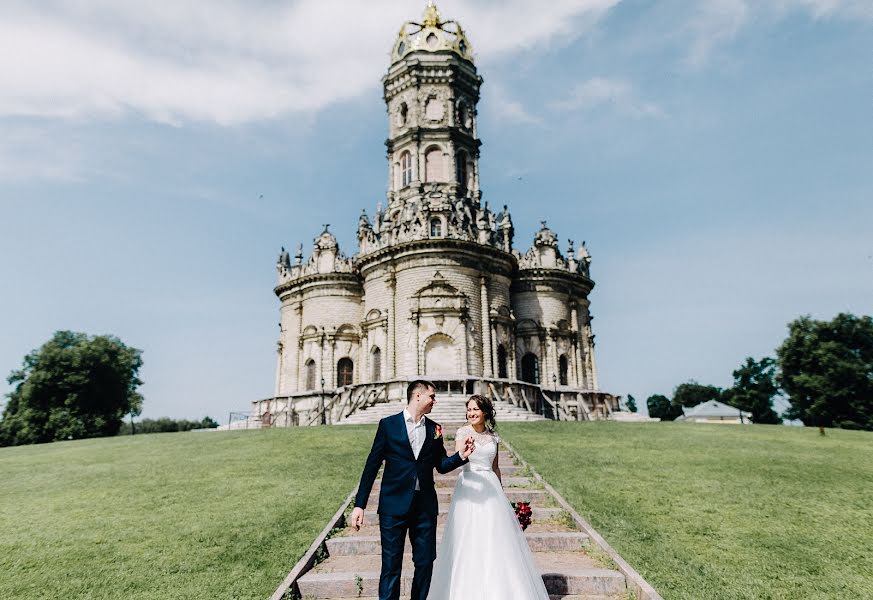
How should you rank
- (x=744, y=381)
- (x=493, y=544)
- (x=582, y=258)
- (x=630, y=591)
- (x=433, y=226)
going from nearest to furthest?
1. (x=493, y=544)
2. (x=630, y=591)
3. (x=433, y=226)
4. (x=582, y=258)
5. (x=744, y=381)

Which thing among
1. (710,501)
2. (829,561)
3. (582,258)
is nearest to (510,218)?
(582,258)

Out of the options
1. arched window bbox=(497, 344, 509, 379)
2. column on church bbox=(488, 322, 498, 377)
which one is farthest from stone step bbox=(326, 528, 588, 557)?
arched window bbox=(497, 344, 509, 379)

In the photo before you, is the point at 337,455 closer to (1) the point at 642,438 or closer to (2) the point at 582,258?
(1) the point at 642,438

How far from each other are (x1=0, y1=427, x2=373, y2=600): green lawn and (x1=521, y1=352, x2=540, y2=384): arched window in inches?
898

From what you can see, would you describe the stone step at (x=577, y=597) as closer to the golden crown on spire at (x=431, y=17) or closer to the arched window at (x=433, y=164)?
the arched window at (x=433, y=164)

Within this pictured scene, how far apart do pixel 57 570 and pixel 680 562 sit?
27.8 feet

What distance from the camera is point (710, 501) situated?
1065 cm

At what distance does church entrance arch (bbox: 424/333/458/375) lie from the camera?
1294 inches

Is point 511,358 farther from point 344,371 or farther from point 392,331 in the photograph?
point 344,371

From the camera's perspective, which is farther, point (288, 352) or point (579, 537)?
point (288, 352)

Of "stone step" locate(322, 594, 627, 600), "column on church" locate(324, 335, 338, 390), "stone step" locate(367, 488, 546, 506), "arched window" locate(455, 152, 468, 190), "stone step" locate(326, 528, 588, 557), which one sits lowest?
"stone step" locate(322, 594, 627, 600)

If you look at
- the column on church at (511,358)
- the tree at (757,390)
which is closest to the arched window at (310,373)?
the column on church at (511,358)

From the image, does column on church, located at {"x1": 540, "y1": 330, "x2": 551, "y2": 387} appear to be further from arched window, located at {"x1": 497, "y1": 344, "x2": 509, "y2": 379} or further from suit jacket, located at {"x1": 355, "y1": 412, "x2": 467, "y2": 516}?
suit jacket, located at {"x1": 355, "y1": 412, "x2": 467, "y2": 516}

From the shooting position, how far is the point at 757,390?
6688 centimetres
